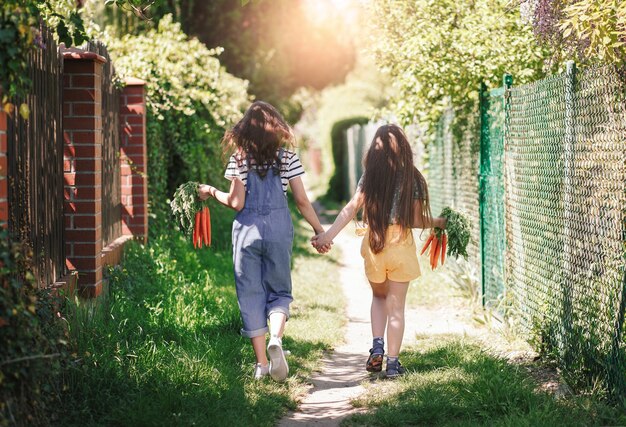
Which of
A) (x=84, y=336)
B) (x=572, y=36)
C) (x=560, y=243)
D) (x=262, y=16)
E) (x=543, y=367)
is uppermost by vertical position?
(x=262, y=16)

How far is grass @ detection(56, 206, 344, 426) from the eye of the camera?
4.55 metres

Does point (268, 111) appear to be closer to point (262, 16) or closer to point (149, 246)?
point (149, 246)

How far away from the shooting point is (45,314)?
14.2 ft

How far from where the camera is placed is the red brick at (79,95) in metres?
6.35

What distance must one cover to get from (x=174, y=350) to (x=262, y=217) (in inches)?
41.7

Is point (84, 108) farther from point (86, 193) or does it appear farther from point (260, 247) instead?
point (260, 247)

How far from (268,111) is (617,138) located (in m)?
2.26

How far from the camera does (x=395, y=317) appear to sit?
5.88 meters

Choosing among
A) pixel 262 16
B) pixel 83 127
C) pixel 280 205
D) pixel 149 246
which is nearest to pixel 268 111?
pixel 280 205

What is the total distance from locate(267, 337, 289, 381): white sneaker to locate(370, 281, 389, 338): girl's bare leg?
855 mm

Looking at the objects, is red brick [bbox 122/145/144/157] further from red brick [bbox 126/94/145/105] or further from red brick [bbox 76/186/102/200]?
red brick [bbox 76/186/102/200]

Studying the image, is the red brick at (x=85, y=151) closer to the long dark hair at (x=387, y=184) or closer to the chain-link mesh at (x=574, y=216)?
the long dark hair at (x=387, y=184)

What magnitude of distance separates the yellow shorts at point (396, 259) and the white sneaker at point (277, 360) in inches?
36.0

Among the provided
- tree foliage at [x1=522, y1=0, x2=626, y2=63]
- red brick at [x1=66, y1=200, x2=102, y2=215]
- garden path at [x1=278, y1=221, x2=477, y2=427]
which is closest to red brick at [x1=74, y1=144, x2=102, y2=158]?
red brick at [x1=66, y1=200, x2=102, y2=215]
